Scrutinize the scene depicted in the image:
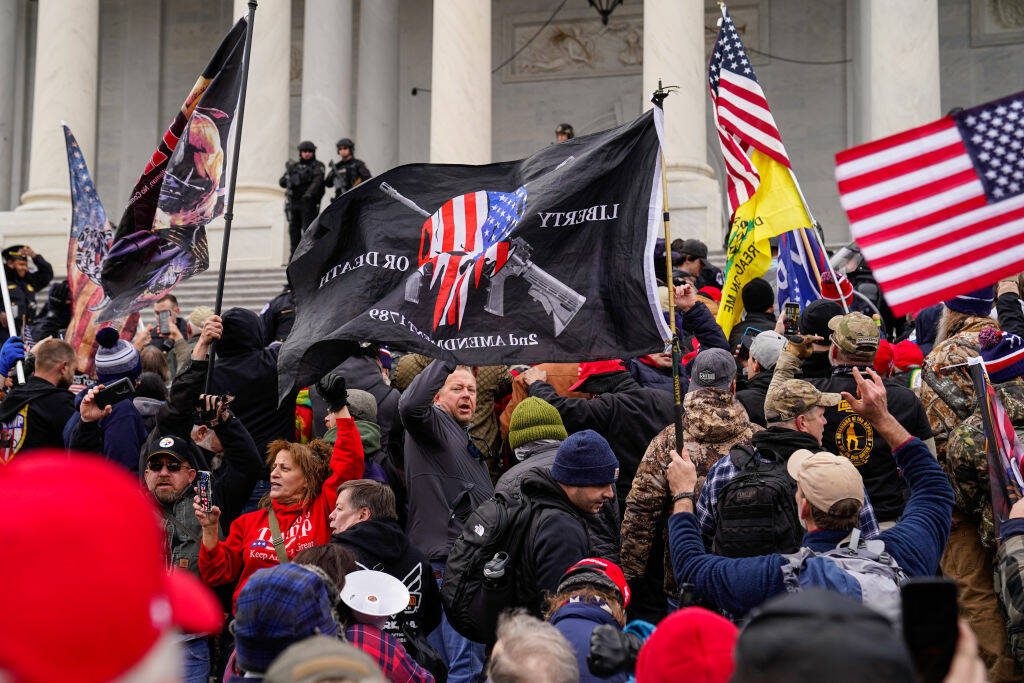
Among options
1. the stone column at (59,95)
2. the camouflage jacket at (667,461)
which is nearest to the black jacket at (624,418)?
the camouflage jacket at (667,461)

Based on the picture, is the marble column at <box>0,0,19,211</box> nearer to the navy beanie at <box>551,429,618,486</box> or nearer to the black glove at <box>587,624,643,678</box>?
the navy beanie at <box>551,429,618,486</box>

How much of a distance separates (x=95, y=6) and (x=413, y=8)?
7.41m

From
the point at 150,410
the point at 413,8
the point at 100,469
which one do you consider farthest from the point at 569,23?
the point at 100,469

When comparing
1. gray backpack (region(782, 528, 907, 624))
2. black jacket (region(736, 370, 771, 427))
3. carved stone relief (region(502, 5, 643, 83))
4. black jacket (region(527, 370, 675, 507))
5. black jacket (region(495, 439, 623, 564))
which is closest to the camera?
gray backpack (region(782, 528, 907, 624))

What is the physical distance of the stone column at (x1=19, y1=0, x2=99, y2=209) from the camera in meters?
19.8

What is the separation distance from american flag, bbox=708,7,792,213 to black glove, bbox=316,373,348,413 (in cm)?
378

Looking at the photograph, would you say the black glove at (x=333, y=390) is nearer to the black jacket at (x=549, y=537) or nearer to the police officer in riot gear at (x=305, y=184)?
the black jacket at (x=549, y=537)

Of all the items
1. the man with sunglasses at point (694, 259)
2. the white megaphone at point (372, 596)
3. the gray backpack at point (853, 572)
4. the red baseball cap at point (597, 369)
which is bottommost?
the white megaphone at point (372, 596)

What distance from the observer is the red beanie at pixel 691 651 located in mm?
2713

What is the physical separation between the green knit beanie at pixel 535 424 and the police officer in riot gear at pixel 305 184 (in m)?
11.4

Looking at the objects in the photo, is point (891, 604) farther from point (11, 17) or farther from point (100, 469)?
point (11, 17)

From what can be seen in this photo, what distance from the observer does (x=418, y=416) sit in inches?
224

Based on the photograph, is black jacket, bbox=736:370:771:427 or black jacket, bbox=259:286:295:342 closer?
black jacket, bbox=736:370:771:427

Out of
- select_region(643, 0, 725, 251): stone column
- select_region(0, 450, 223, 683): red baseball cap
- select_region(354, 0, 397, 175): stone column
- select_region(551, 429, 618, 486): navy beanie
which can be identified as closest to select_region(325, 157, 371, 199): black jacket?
select_region(643, 0, 725, 251): stone column
